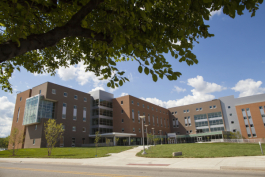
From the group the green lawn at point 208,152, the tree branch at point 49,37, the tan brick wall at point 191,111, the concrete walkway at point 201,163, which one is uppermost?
the tan brick wall at point 191,111

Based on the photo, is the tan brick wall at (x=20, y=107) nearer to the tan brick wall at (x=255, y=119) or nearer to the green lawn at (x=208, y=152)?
the green lawn at (x=208, y=152)

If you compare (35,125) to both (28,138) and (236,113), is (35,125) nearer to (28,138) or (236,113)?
(28,138)

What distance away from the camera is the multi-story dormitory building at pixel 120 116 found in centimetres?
4034

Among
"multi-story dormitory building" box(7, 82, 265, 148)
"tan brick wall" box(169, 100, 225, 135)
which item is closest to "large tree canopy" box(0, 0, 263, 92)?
"multi-story dormitory building" box(7, 82, 265, 148)

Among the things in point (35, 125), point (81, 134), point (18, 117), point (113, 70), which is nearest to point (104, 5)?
point (113, 70)

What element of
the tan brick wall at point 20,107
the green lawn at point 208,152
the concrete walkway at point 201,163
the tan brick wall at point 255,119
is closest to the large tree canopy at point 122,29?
the concrete walkway at point 201,163

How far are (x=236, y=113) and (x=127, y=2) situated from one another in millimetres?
68048

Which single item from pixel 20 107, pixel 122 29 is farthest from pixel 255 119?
pixel 20 107

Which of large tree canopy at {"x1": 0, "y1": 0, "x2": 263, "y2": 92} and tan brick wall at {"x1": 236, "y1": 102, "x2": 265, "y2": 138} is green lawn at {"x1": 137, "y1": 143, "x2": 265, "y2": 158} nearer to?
large tree canopy at {"x1": 0, "y1": 0, "x2": 263, "y2": 92}

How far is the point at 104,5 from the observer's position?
5402mm

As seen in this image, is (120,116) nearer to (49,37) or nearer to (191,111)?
(191,111)

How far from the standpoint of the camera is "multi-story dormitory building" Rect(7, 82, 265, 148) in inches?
1588

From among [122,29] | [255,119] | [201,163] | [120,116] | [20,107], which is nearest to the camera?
[122,29]

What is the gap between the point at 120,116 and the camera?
5434cm
